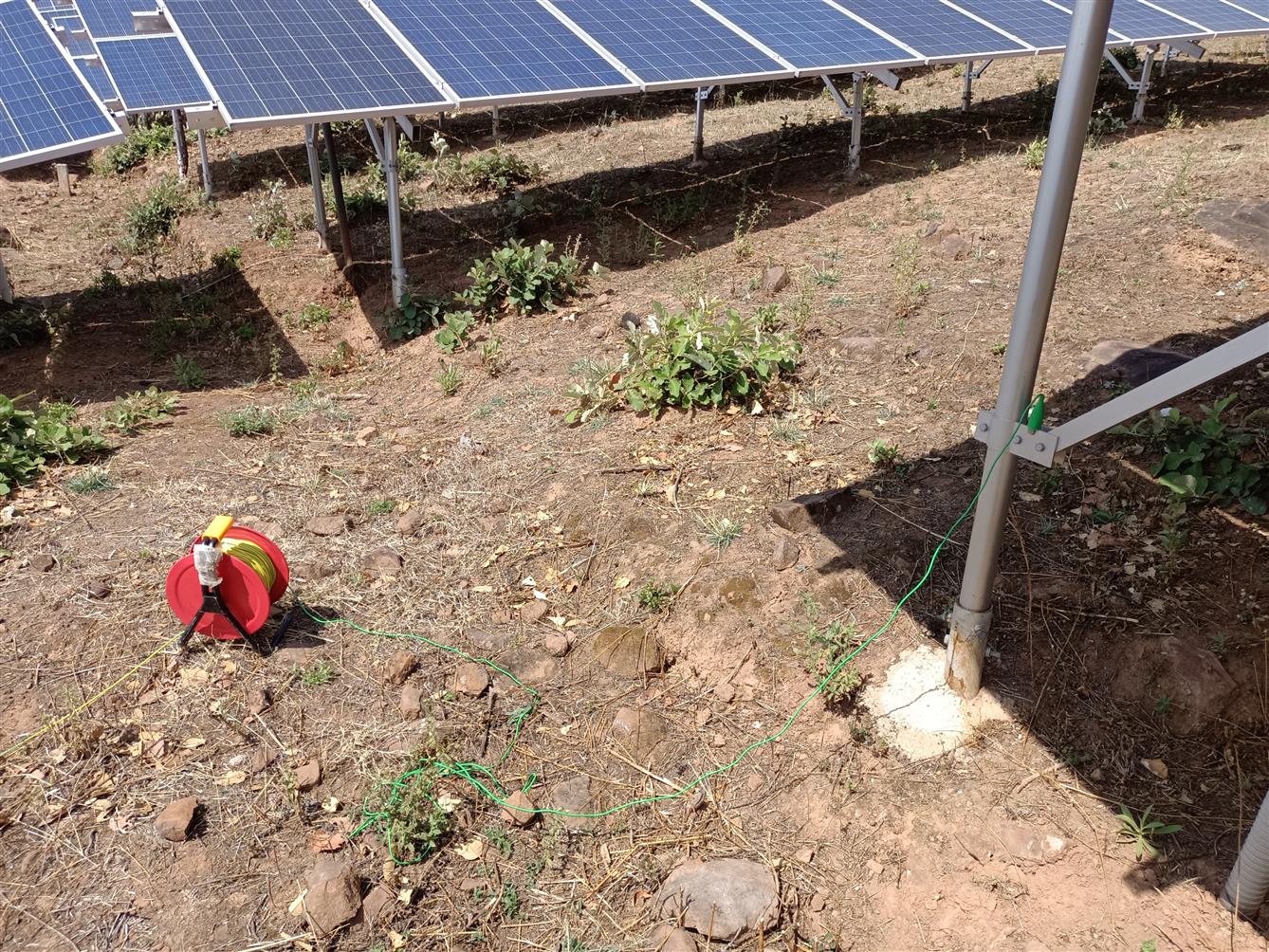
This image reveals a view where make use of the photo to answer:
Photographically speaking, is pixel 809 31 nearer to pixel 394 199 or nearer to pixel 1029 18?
pixel 1029 18

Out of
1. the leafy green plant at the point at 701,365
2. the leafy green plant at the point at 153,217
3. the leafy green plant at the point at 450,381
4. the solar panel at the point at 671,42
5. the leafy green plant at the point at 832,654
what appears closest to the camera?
the leafy green plant at the point at 832,654

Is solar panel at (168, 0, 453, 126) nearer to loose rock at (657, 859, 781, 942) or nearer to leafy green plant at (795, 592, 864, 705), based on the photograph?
leafy green plant at (795, 592, 864, 705)

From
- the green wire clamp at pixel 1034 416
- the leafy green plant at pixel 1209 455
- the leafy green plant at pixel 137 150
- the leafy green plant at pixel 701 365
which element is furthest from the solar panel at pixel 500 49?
the leafy green plant at pixel 137 150

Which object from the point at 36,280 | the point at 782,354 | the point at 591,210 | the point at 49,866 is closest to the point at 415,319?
the point at 591,210

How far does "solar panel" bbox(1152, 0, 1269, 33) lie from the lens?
11281 mm

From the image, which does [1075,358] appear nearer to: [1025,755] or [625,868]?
[1025,755]

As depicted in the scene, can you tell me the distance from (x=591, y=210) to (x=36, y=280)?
5.88 meters

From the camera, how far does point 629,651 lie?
4.48 meters

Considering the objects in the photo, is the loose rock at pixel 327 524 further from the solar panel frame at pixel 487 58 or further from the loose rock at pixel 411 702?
the solar panel frame at pixel 487 58

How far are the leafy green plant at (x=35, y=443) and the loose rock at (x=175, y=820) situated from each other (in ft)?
9.31

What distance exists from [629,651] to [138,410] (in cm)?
430

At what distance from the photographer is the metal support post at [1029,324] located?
9.62ft

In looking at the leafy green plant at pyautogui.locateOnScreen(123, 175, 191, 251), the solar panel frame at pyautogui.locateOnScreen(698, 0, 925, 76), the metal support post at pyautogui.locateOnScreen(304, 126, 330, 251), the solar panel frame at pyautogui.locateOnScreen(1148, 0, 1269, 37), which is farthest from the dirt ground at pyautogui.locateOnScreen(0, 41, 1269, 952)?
the solar panel frame at pyautogui.locateOnScreen(1148, 0, 1269, 37)

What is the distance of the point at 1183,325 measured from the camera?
20.0ft
